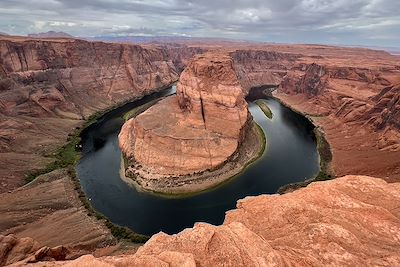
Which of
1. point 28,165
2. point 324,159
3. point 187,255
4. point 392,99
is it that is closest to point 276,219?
point 187,255

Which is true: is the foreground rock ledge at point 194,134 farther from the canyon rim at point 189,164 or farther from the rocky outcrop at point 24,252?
the rocky outcrop at point 24,252

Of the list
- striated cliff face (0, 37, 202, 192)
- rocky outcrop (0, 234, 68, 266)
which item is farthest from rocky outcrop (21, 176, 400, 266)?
striated cliff face (0, 37, 202, 192)

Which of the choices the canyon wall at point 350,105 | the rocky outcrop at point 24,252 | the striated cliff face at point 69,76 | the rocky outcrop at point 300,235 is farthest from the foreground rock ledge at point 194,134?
the striated cliff face at point 69,76

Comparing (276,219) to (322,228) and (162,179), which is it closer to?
(322,228)

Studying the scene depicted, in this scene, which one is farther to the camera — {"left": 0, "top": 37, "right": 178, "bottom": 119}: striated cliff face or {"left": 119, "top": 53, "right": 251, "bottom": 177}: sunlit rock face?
{"left": 0, "top": 37, "right": 178, "bottom": 119}: striated cliff face

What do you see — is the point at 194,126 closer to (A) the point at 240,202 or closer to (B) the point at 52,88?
(A) the point at 240,202

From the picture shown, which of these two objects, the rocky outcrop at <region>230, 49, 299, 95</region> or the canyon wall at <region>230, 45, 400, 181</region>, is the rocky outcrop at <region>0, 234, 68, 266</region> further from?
the rocky outcrop at <region>230, 49, 299, 95</region>

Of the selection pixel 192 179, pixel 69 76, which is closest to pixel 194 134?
pixel 192 179
